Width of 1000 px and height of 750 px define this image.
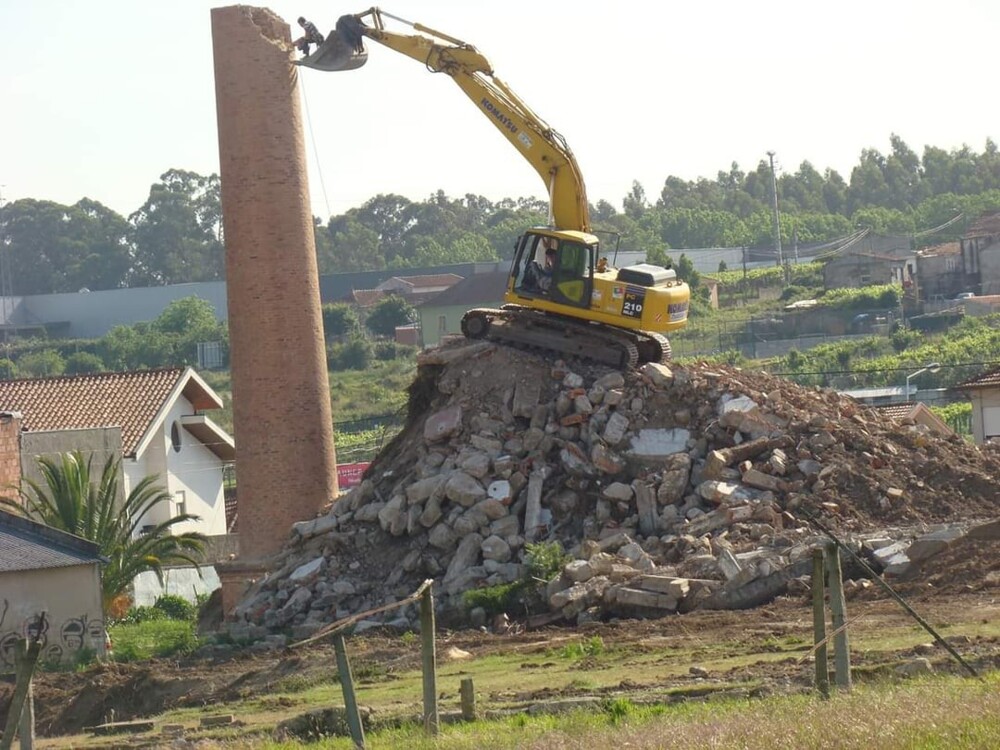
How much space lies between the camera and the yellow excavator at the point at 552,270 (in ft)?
84.2

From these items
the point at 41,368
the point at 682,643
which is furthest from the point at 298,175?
the point at 41,368

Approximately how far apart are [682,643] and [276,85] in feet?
44.4

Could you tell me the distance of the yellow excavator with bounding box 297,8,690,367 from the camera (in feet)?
84.2

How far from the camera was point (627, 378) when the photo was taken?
978 inches

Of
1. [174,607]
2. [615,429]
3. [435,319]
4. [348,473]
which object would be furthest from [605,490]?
[435,319]

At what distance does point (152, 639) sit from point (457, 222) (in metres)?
112

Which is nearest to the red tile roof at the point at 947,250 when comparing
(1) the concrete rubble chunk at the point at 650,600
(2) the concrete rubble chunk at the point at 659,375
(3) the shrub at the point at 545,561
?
(2) the concrete rubble chunk at the point at 659,375

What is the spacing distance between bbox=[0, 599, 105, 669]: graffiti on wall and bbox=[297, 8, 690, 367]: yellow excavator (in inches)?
283

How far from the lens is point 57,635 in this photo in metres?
24.9

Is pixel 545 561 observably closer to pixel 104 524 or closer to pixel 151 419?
pixel 104 524

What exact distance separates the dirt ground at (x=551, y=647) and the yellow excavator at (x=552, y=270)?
6706 millimetres

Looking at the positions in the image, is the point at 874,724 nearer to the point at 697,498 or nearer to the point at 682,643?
the point at 682,643

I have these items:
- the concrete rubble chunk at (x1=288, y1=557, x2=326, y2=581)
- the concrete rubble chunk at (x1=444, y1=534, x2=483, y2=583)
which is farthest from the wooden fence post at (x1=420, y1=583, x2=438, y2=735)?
the concrete rubble chunk at (x1=288, y1=557, x2=326, y2=581)

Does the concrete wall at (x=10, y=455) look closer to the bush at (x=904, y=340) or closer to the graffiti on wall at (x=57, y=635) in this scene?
the graffiti on wall at (x=57, y=635)
